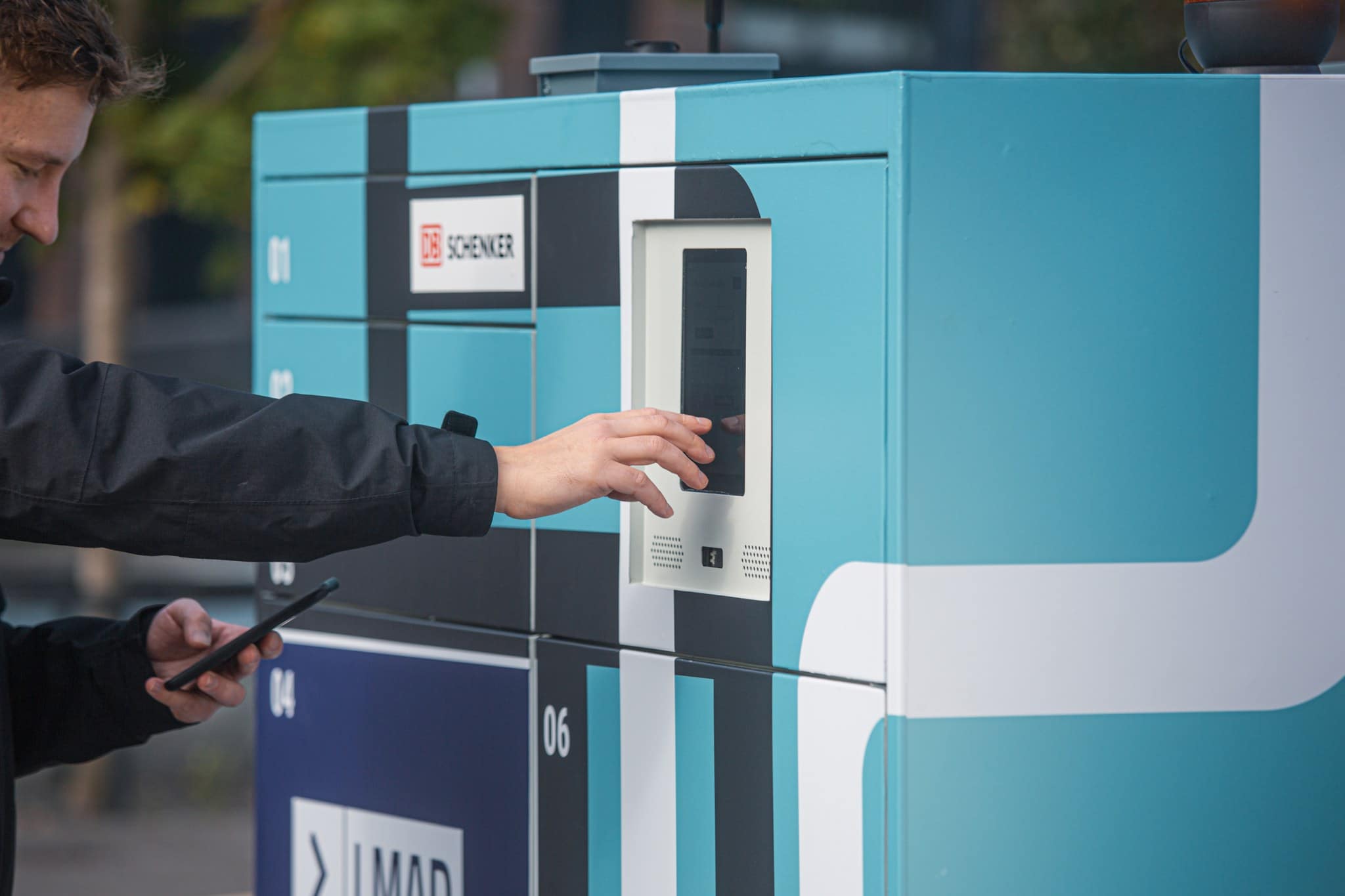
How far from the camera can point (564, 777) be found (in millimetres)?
2574

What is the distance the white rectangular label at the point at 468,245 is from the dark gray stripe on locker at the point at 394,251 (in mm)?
13

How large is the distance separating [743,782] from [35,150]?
4.10 ft

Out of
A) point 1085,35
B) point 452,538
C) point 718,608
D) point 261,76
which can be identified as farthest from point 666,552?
point 1085,35

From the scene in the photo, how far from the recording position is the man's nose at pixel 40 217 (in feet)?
7.00

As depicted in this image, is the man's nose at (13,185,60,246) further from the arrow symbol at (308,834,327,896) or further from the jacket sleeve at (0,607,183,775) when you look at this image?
the arrow symbol at (308,834,327,896)

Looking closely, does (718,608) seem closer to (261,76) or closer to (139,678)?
(139,678)

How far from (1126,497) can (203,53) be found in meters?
6.01

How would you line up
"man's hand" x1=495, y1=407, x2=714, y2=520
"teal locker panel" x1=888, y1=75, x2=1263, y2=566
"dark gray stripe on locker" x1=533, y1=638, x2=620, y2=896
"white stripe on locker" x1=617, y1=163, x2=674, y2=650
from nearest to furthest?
1. "man's hand" x1=495, y1=407, x2=714, y2=520
2. "teal locker panel" x1=888, y1=75, x2=1263, y2=566
3. "white stripe on locker" x1=617, y1=163, x2=674, y2=650
4. "dark gray stripe on locker" x1=533, y1=638, x2=620, y2=896

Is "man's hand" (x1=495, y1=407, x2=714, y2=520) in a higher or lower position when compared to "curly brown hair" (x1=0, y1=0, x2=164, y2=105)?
lower

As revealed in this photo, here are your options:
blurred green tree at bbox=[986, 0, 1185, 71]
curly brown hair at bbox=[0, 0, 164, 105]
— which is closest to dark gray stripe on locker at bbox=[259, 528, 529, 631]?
curly brown hair at bbox=[0, 0, 164, 105]

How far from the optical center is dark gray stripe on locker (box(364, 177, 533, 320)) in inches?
108

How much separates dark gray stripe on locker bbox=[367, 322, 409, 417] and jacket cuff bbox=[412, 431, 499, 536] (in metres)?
0.93

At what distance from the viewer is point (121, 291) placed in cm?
673

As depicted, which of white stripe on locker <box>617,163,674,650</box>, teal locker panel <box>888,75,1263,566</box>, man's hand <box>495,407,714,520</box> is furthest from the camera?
white stripe on locker <box>617,163,674,650</box>
